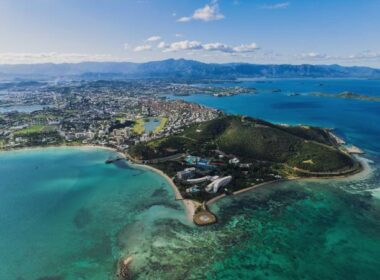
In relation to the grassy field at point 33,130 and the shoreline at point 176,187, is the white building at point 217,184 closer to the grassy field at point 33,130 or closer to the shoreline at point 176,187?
the shoreline at point 176,187

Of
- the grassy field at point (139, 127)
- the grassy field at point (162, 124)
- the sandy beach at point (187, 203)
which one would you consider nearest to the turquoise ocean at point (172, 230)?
the sandy beach at point (187, 203)

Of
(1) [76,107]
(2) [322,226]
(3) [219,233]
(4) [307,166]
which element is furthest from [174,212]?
(1) [76,107]

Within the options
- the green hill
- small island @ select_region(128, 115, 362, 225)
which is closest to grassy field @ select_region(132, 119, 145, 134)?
the green hill

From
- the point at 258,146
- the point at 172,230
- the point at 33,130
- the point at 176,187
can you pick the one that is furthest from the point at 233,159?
the point at 33,130

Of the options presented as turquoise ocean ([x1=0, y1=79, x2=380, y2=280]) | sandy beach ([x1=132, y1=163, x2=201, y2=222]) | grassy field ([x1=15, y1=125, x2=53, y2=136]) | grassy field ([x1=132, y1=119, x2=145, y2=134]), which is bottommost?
turquoise ocean ([x1=0, y1=79, x2=380, y2=280])

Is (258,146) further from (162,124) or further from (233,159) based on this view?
(162,124)

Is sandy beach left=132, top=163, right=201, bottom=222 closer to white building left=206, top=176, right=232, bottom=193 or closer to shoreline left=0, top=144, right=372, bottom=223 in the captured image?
shoreline left=0, top=144, right=372, bottom=223

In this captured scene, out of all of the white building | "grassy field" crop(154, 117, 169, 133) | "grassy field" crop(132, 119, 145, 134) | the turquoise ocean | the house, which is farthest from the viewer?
"grassy field" crop(154, 117, 169, 133)
